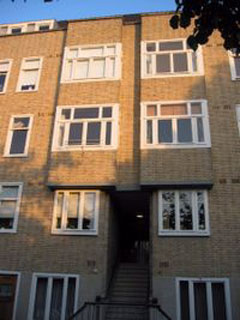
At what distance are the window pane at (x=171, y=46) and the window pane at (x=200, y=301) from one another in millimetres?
8591

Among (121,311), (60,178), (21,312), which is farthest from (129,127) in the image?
(21,312)

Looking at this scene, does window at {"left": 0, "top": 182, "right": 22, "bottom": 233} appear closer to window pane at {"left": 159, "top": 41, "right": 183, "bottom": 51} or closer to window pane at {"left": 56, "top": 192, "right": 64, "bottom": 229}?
window pane at {"left": 56, "top": 192, "right": 64, "bottom": 229}

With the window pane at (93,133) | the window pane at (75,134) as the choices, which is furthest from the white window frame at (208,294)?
the window pane at (75,134)

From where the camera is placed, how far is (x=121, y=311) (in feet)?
33.5

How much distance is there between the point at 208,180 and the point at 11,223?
680cm

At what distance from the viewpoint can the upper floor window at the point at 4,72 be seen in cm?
1396

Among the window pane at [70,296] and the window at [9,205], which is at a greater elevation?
the window at [9,205]

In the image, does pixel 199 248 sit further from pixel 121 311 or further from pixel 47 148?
pixel 47 148

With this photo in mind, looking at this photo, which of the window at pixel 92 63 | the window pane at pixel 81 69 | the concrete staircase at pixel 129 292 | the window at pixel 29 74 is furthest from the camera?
the window at pixel 29 74

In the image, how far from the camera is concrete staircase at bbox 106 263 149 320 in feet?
33.0

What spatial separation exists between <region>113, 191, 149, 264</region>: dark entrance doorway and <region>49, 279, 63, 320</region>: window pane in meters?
3.41

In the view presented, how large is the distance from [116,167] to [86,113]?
2.49 metres

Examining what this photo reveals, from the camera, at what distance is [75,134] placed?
12055mm

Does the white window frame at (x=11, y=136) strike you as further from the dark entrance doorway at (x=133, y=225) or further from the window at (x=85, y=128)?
the dark entrance doorway at (x=133, y=225)
